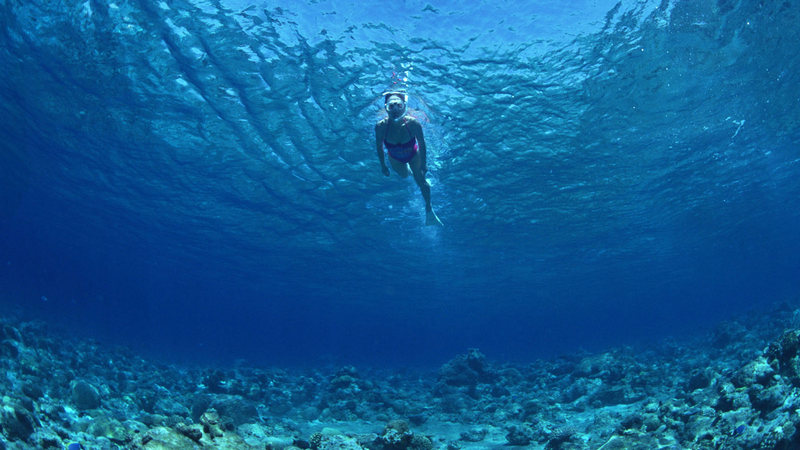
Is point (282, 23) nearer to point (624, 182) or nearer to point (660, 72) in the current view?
point (660, 72)

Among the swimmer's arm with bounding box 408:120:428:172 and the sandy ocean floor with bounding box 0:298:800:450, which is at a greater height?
the swimmer's arm with bounding box 408:120:428:172

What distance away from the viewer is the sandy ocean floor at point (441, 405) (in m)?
5.35

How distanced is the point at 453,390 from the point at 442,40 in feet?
38.1

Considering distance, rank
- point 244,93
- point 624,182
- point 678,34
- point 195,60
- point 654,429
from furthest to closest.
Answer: point 624,182 → point 244,93 → point 195,60 → point 678,34 → point 654,429

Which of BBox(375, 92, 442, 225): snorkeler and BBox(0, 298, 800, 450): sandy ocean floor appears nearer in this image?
BBox(0, 298, 800, 450): sandy ocean floor

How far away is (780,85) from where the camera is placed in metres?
16.4

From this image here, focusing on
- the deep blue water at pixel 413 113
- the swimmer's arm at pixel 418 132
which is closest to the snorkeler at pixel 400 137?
the swimmer's arm at pixel 418 132

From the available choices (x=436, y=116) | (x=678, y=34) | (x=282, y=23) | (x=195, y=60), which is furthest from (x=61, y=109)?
(x=678, y=34)

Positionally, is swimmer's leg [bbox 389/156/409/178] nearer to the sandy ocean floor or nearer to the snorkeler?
the snorkeler

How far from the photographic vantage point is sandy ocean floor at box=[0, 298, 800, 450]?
5.35 metres

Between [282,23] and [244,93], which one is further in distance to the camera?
[244,93]

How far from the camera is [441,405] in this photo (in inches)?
530

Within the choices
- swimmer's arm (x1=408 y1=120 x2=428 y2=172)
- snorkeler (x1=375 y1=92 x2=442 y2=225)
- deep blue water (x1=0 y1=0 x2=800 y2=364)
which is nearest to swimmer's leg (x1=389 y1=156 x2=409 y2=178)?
snorkeler (x1=375 y1=92 x2=442 y2=225)

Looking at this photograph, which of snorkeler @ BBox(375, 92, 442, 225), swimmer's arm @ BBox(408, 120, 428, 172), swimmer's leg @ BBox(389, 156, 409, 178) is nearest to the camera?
snorkeler @ BBox(375, 92, 442, 225)
